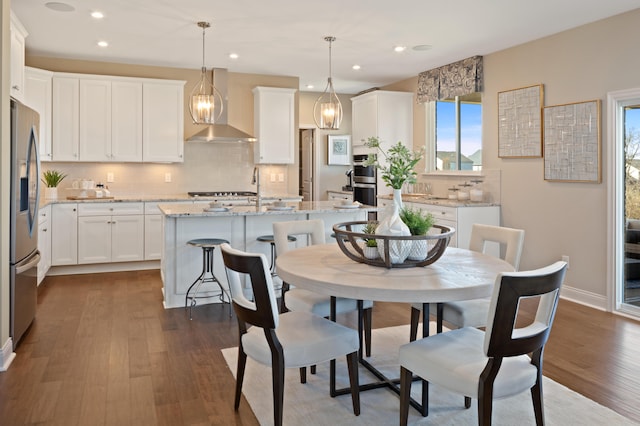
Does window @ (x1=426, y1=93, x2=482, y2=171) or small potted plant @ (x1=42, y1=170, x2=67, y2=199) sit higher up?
window @ (x1=426, y1=93, x2=482, y2=171)

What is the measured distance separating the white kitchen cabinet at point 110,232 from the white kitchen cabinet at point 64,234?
0.05m

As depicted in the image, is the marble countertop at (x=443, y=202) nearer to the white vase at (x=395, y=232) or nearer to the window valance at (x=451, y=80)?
the window valance at (x=451, y=80)

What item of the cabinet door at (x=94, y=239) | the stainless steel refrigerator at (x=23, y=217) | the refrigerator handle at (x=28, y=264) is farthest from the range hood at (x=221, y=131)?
the refrigerator handle at (x=28, y=264)

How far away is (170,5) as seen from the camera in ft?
14.0

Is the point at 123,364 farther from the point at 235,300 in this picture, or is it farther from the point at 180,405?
the point at 235,300

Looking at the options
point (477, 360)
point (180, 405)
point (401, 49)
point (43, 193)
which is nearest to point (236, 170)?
Result: point (43, 193)

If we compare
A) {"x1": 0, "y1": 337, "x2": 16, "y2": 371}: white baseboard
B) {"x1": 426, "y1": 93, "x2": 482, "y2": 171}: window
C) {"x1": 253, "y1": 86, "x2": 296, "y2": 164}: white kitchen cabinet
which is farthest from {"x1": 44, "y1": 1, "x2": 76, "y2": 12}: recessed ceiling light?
{"x1": 426, "y1": 93, "x2": 482, "y2": 171}: window

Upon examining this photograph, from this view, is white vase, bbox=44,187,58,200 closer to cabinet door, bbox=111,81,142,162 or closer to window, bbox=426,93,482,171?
cabinet door, bbox=111,81,142,162

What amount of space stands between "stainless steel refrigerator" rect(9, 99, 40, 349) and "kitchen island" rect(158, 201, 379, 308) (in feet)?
3.43

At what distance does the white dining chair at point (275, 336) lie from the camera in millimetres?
2240

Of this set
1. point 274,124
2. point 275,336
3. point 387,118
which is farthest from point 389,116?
point 275,336

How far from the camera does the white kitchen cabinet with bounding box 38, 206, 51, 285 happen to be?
17.5 feet

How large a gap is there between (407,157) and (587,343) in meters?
2.17

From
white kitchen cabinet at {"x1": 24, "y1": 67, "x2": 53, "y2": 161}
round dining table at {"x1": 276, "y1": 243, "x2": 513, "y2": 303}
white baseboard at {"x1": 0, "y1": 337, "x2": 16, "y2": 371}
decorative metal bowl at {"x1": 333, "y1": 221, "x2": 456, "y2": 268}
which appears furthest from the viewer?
white kitchen cabinet at {"x1": 24, "y1": 67, "x2": 53, "y2": 161}
